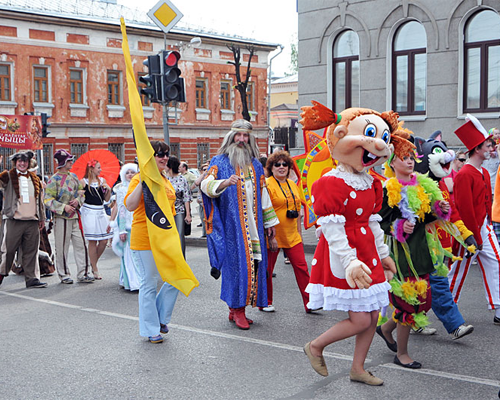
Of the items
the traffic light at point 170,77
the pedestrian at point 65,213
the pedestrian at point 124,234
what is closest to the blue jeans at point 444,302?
the pedestrian at point 124,234

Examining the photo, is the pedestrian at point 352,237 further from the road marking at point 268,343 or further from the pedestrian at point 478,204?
the pedestrian at point 478,204

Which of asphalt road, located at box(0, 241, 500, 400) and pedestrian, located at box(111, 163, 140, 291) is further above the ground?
pedestrian, located at box(111, 163, 140, 291)

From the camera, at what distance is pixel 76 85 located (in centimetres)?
3781

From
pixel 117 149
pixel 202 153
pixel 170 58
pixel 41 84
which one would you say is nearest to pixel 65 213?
pixel 170 58

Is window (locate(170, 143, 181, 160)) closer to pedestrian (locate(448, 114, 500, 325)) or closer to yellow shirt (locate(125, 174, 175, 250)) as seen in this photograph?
pedestrian (locate(448, 114, 500, 325))

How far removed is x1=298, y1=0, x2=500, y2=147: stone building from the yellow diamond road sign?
4.74 meters

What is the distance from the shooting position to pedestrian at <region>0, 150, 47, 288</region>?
996cm

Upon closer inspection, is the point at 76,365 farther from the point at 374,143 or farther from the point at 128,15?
the point at 128,15

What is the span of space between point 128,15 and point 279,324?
120 feet

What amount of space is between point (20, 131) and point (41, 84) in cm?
1770

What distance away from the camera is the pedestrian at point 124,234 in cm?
928

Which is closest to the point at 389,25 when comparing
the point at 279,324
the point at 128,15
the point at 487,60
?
the point at 487,60

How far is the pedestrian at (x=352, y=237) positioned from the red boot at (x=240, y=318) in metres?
1.92

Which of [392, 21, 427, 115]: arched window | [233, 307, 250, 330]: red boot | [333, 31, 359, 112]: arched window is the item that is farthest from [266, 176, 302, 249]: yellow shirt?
[333, 31, 359, 112]: arched window
